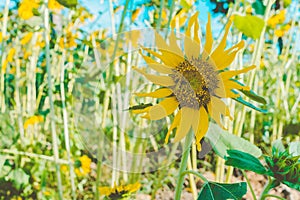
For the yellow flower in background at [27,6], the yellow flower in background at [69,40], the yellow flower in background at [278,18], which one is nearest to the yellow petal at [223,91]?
the yellow flower in background at [27,6]

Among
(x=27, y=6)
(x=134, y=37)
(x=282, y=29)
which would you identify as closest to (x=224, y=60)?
(x=134, y=37)

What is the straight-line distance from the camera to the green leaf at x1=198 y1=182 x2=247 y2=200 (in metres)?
0.38

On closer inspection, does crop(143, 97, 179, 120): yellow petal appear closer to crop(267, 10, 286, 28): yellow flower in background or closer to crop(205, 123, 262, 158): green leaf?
crop(205, 123, 262, 158): green leaf

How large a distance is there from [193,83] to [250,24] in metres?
0.24

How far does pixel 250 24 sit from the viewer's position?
59cm

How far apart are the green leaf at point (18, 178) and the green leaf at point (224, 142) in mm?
704

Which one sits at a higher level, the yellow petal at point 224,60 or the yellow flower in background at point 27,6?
the yellow flower in background at point 27,6

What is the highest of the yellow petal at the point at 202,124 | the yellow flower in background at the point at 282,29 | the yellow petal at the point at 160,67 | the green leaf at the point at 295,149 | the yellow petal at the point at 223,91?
the yellow flower in background at the point at 282,29

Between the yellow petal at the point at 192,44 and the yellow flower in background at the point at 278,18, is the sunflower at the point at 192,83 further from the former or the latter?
the yellow flower in background at the point at 278,18

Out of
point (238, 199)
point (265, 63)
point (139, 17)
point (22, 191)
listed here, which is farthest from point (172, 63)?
point (265, 63)

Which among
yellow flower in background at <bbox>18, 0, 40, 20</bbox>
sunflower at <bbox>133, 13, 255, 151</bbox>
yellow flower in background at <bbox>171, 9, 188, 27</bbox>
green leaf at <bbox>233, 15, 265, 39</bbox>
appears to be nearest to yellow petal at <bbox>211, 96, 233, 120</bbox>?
sunflower at <bbox>133, 13, 255, 151</bbox>

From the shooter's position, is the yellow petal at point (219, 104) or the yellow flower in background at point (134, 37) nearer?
the yellow petal at point (219, 104)

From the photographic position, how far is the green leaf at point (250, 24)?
57 centimetres

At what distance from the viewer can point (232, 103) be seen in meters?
0.89
